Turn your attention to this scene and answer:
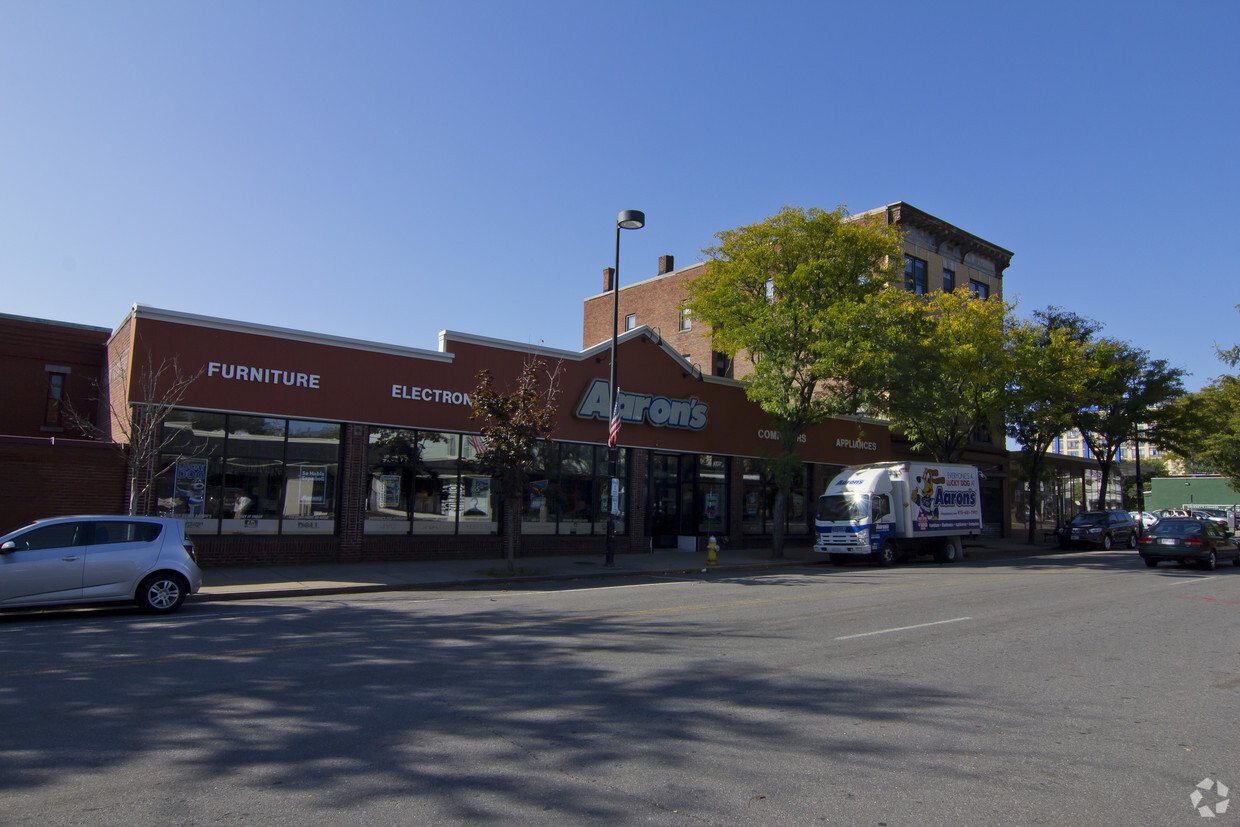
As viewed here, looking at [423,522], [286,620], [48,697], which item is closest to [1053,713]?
[48,697]

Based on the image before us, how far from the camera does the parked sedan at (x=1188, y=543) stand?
896 inches

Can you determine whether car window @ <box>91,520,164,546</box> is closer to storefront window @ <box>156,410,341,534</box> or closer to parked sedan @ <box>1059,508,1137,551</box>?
storefront window @ <box>156,410,341,534</box>

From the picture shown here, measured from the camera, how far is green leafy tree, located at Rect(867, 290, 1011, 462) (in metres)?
24.8

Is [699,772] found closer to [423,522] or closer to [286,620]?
[286,620]

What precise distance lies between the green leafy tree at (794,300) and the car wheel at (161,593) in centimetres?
1717

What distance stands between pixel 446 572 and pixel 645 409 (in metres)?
9.74

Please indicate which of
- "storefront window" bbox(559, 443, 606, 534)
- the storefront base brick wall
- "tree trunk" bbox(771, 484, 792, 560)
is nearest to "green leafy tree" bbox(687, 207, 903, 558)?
"tree trunk" bbox(771, 484, 792, 560)

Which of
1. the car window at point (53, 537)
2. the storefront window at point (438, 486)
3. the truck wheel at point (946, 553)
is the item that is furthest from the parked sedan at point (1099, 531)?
the car window at point (53, 537)

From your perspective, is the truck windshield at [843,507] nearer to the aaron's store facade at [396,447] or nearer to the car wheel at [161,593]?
the aaron's store facade at [396,447]

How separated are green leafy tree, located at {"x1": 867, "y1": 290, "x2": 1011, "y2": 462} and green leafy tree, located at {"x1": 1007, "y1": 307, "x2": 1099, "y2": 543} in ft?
2.45

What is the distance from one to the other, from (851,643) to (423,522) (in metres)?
14.0

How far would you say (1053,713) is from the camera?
6.96 m

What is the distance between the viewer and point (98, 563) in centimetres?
1180

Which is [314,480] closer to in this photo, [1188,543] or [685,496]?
[685,496]
